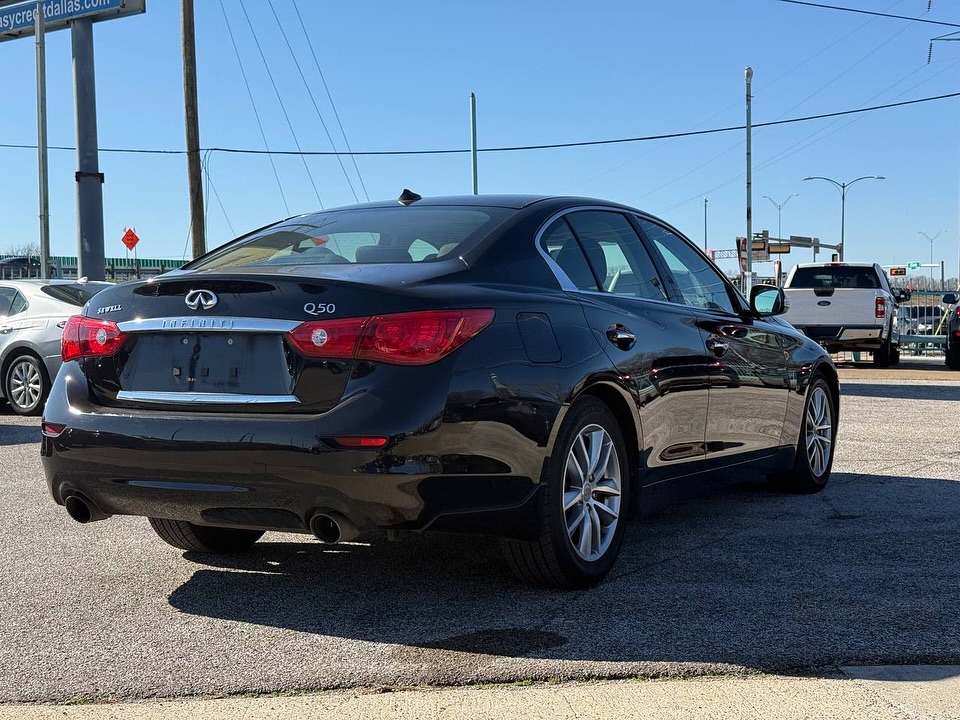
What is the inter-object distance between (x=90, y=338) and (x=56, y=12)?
21887 millimetres

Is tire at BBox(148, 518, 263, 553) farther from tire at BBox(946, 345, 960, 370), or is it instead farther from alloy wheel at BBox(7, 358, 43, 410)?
tire at BBox(946, 345, 960, 370)

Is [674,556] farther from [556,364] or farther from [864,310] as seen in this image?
[864,310]

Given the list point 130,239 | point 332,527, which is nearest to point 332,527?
point 332,527

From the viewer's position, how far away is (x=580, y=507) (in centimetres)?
466

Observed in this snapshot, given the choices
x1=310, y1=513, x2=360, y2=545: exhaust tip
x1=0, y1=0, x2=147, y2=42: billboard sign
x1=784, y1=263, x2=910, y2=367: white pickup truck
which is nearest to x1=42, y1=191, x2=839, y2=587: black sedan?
x1=310, y1=513, x2=360, y2=545: exhaust tip

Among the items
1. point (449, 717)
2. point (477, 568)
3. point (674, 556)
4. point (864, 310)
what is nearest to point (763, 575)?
point (674, 556)

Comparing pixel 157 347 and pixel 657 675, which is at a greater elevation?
pixel 157 347

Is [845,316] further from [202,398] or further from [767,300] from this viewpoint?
[202,398]

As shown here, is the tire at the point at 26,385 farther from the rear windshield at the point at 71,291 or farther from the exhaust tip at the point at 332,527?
the exhaust tip at the point at 332,527

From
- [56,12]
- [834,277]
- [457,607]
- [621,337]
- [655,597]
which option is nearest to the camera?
[457,607]

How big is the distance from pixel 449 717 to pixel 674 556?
2213 mm

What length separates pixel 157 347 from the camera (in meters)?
4.33

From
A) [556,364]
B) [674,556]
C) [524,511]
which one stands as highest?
[556,364]

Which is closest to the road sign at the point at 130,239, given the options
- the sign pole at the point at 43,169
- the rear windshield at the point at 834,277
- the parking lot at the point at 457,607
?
the sign pole at the point at 43,169
